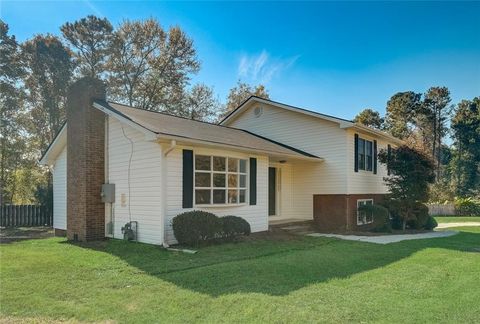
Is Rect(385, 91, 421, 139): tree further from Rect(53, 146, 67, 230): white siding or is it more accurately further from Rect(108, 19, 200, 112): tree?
Rect(53, 146, 67, 230): white siding

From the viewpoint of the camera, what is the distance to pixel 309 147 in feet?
52.0

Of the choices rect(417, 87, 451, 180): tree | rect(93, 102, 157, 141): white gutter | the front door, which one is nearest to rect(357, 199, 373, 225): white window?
the front door

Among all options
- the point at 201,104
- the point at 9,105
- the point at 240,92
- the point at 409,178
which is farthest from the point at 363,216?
the point at 9,105

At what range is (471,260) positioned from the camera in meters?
8.52

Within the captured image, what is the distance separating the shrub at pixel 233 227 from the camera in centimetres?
1055

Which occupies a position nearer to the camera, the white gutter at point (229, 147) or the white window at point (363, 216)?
the white gutter at point (229, 147)

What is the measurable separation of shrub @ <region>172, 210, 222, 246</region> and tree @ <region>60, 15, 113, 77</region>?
911 inches

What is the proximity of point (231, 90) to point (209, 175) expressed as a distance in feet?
85.4

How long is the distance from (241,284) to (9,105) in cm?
2643

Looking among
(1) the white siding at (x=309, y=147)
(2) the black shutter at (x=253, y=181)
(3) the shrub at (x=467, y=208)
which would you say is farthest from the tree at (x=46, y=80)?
(3) the shrub at (x=467, y=208)

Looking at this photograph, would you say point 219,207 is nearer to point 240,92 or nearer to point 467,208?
point 467,208

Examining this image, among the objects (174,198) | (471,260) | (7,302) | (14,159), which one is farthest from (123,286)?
(14,159)

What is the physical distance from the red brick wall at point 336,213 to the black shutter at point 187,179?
269 inches

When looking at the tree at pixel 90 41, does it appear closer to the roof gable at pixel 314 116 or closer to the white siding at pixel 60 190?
the roof gable at pixel 314 116
